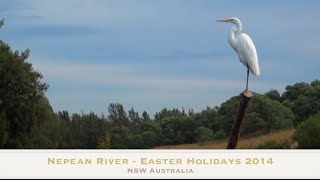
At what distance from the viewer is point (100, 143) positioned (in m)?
24.8

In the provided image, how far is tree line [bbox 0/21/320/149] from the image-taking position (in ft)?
80.0

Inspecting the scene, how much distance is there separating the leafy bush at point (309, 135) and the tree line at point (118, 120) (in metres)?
5.81

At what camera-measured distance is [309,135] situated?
17.9m

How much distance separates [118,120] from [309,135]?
10095 mm

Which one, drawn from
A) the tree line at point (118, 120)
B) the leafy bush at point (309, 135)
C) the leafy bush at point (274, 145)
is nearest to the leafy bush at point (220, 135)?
the tree line at point (118, 120)

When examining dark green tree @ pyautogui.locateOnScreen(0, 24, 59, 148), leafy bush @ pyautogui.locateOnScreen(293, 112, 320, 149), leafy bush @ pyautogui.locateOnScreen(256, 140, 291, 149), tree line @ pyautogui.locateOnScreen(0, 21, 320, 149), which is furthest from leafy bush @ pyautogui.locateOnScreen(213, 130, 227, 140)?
dark green tree @ pyautogui.locateOnScreen(0, 24, 59, 148)

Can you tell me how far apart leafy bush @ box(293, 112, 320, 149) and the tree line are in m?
5.81

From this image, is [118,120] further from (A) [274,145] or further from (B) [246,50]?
(B) [246,50]

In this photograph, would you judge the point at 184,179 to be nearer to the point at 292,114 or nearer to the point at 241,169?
the point at 241,169

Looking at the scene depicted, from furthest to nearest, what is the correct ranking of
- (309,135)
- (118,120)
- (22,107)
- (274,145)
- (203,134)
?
(22,107)
(118,120)
(203,134)
(274,145)
(309,135)

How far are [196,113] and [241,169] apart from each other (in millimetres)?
13151

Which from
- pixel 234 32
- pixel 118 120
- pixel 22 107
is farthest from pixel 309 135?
pixel 22 107

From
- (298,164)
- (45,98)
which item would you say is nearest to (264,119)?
(45,98)

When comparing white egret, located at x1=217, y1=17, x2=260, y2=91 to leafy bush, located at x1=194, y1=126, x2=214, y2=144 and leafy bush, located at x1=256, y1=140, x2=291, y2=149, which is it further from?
leafy bush, located at x1=194, y1=126, x2=214, y2=144
